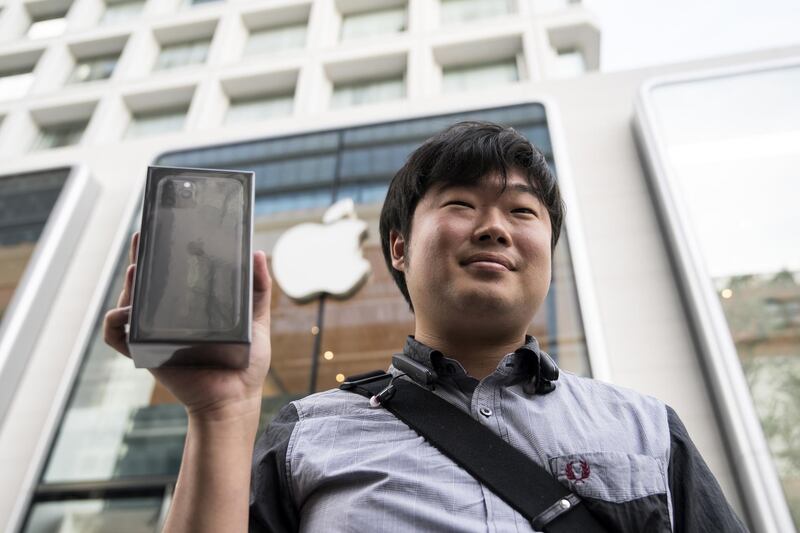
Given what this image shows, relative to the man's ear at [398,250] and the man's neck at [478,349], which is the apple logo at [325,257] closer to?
the man's ear at [398,250]

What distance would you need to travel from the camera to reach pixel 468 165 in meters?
1.51

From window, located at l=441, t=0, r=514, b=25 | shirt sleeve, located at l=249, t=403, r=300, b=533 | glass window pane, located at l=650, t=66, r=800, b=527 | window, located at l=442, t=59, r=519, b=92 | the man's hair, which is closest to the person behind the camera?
shirt sleeve, located at l=249, t=403, r=300, b=533

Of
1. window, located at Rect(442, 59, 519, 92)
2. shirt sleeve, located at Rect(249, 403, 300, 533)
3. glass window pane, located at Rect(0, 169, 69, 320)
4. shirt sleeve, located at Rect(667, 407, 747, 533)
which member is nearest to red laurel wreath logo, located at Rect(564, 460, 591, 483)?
shirt sleeve, located at Rect(667, 407, 747, 533)

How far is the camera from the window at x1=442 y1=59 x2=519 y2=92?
9555mm

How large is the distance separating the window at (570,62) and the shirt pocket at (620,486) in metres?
9.54

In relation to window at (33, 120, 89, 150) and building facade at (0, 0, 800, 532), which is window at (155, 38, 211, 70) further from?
building facade at (0, 0, 800, 532)

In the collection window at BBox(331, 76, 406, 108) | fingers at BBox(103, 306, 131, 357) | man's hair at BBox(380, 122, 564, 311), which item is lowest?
fingers at BBox(103, 306, 131, 357)

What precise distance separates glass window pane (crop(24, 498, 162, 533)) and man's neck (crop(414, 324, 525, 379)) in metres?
3.89

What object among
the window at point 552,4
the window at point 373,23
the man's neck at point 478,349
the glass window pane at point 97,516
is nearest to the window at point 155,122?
the window at point 373,23

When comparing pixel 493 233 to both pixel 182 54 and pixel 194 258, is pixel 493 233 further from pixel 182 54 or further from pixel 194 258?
pixel 182 54

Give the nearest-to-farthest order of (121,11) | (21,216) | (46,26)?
(21,216) < (121,11) < (46,26)

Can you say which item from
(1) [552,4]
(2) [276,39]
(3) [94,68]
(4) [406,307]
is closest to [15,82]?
(3) [94,68]

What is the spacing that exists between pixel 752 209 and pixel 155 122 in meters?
10.2

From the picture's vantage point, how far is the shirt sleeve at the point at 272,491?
3.68 feet
